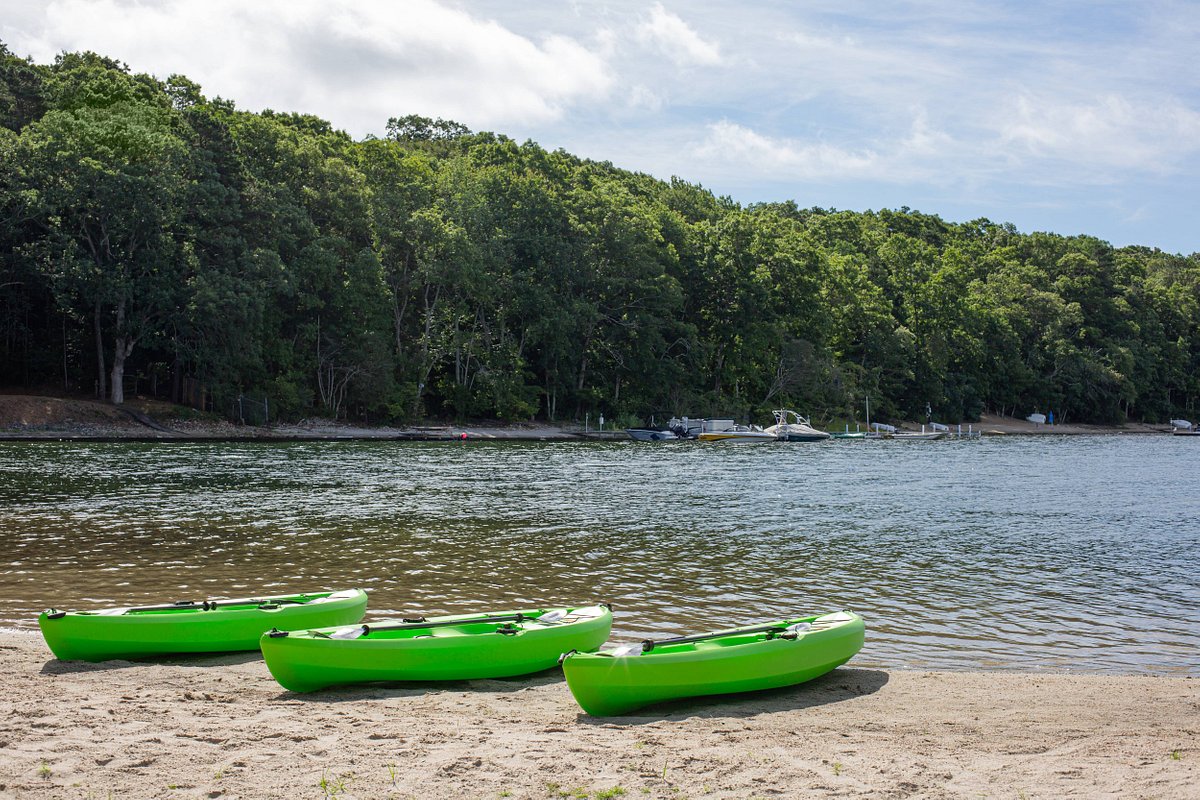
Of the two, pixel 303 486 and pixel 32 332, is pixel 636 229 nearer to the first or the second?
pixel 32 332

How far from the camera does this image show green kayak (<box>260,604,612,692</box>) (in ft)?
28.4

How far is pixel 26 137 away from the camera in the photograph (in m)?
49.3

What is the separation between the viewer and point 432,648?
9055mm

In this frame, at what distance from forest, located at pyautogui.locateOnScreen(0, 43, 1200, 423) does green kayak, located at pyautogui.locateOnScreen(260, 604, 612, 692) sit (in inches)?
1744

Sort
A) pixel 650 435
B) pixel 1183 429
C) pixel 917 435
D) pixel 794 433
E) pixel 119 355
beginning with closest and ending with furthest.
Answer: pixel 119 355 < pixel 650 435 < pixel 794 433 < pixel 917 435 < pixel 1183 429

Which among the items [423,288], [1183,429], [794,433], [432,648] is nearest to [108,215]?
[423,288]

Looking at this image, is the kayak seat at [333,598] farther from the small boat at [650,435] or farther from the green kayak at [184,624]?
the small boat at [650,435]

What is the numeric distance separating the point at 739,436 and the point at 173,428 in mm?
36376

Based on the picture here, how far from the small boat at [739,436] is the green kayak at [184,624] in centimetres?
5874

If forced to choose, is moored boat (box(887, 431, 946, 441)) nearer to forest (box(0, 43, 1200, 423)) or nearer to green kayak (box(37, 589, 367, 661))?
forest (box(0, 43, 1200, 423))

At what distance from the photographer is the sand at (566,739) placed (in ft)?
19.9

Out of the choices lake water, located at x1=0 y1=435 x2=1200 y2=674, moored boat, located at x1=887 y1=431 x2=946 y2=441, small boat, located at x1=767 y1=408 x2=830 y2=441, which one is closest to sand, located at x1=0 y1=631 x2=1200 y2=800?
lake water, located at x1=0 y1=435 x2=1200 y2=674

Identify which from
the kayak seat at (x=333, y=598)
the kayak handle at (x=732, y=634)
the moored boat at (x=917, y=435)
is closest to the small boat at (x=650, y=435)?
the moored boat at (x=917, y=435)

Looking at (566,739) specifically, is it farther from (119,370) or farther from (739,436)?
(739,436)
